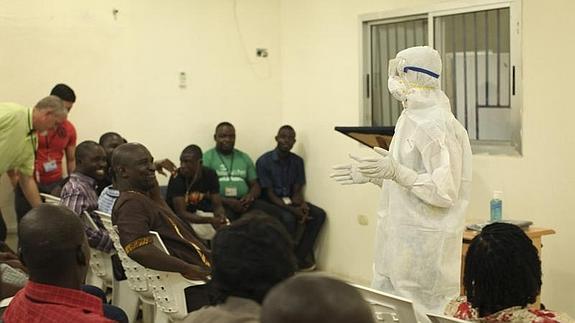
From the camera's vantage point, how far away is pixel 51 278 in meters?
2.21

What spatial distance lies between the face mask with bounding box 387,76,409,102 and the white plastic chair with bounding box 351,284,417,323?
1.05 meters

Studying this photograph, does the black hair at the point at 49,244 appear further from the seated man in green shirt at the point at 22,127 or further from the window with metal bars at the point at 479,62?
the window with metal bars at the point at 479,62

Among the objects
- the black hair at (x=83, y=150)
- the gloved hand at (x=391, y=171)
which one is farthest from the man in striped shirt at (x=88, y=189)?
the gloved hand at (x=391, y=171)

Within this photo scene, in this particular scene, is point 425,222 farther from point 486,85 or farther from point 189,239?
point 486,85

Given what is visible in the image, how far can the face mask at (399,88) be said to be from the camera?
329 centimetres

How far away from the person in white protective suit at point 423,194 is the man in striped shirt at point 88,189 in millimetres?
1687

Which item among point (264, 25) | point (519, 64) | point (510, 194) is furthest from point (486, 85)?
point (264, 25)

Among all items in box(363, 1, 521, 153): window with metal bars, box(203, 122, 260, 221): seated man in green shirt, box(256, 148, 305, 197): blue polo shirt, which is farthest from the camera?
box(256, 148, 305, 197): blue polo shirt

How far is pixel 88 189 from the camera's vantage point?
4.60 meters

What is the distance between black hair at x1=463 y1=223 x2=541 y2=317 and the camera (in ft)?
7.66

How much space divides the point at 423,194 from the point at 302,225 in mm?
3887

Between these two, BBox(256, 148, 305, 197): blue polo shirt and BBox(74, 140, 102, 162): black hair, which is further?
BBox(256, 148, 305, 197): blue polo shirt

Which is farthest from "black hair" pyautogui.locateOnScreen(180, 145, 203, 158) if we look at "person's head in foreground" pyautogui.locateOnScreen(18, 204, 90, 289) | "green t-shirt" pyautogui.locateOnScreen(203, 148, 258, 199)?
"person's head in foreground" pyautogui.locateOnScreen(18, 204, 90, 289)

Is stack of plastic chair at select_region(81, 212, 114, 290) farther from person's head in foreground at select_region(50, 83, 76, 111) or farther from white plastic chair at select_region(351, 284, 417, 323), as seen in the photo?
white plastic chair at select_region(351, 284, 417, 323)
